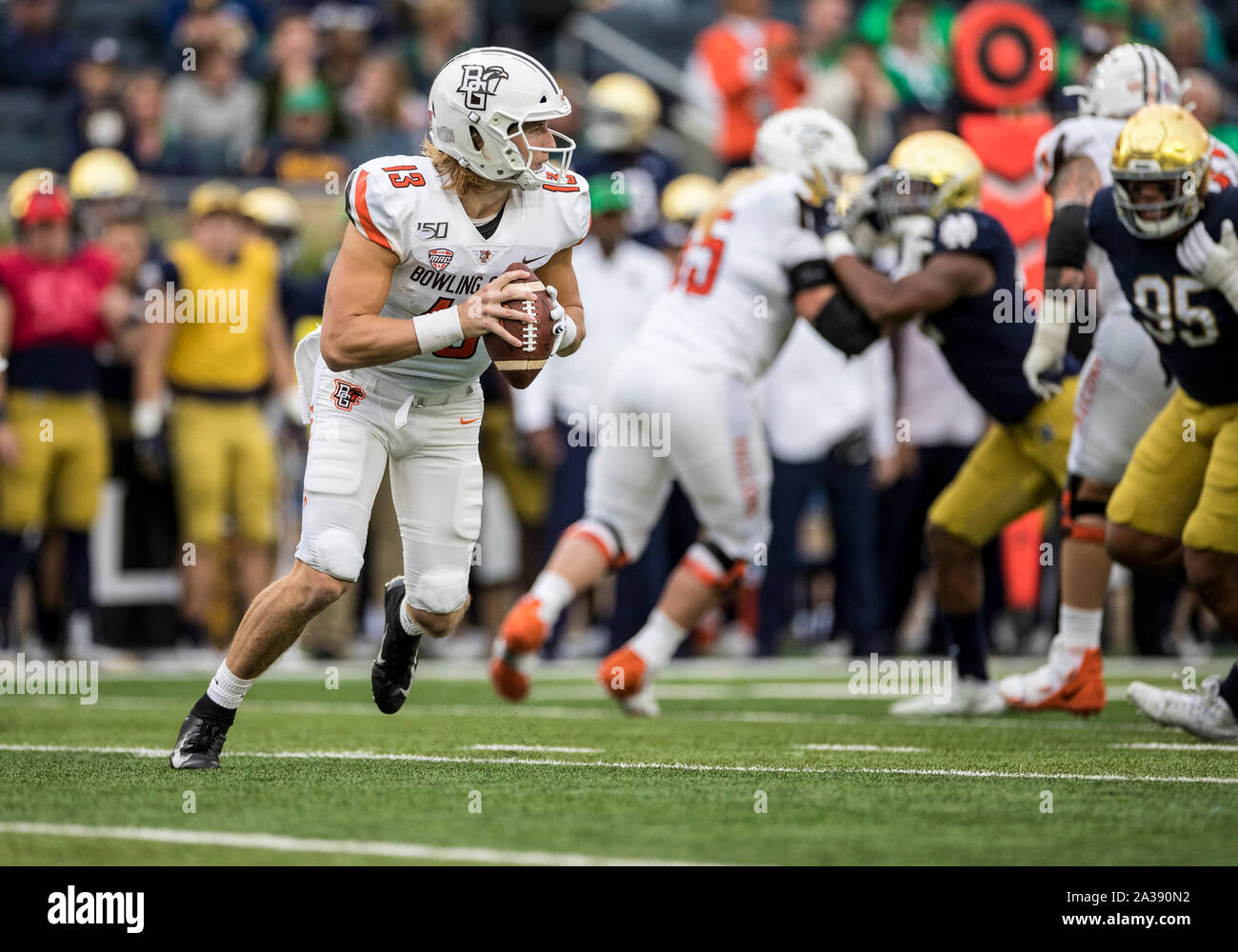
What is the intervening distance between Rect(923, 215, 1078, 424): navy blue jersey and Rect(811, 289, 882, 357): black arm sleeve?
23 centimetres

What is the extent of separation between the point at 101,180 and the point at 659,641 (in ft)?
16.6

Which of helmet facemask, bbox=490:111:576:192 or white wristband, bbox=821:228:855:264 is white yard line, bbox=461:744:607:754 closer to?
helmet facemask, bbox=490:111:576:192

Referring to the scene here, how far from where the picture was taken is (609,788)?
4.58m

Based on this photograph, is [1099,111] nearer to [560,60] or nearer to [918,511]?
[918,511]

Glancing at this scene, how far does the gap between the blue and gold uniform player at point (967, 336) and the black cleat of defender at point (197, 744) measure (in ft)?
9.53

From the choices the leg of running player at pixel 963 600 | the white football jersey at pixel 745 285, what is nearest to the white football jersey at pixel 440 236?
the white football jersey at pixel 745 285

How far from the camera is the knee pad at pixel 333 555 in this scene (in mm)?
4770

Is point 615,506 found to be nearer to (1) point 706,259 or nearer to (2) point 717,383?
(2) point 717,383

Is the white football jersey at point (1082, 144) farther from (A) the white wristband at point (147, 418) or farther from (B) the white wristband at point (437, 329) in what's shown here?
(A) the white wristband at point (147, 418)

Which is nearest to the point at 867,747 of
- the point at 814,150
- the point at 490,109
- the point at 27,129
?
the point at 490,109

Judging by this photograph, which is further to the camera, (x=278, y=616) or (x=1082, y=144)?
(x=1082, y=144)

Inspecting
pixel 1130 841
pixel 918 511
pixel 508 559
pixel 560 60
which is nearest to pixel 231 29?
pixel 560 60

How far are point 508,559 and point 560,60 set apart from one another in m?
4.72

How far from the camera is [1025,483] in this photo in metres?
6.80
